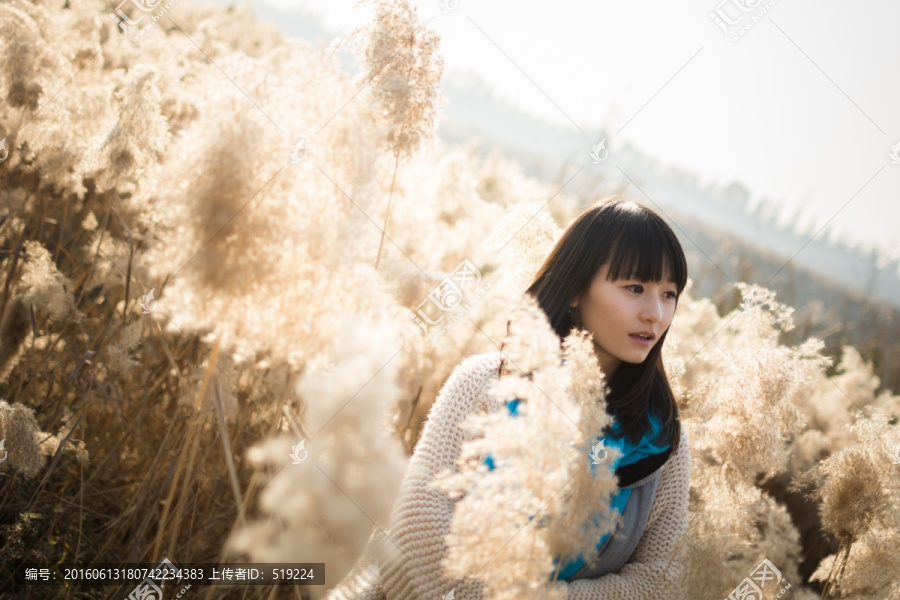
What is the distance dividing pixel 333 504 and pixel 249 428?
1158 mm

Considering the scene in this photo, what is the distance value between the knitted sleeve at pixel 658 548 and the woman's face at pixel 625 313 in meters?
0.40

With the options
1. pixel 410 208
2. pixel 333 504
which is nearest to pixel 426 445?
pixel 333 504

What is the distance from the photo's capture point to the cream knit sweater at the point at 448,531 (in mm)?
1503

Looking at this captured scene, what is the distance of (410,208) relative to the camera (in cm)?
275

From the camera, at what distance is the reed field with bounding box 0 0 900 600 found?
1.10 m

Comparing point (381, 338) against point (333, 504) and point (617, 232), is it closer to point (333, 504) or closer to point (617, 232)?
point (333, 504)

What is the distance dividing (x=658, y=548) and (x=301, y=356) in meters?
1.30
